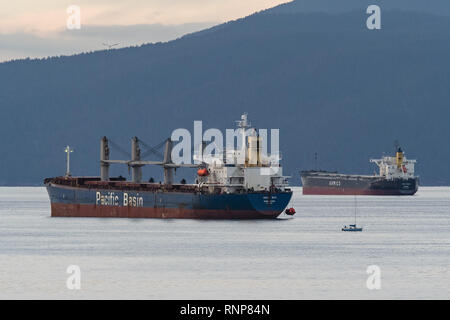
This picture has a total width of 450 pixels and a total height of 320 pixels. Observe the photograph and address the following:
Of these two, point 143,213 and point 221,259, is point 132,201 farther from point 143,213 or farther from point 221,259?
point 221,259

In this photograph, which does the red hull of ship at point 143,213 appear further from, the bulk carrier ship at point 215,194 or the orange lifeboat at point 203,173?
the orange lifeboat at point 203,173

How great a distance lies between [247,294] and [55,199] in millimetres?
65134

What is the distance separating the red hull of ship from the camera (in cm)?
10176

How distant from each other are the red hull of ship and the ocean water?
748mm

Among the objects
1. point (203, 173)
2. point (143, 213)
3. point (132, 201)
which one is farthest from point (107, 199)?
point (203, 173)

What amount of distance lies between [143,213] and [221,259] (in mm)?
38762

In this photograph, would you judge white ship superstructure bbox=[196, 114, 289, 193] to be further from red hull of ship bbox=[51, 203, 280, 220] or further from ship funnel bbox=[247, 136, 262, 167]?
red hull of ship bbox=[51, 203, 280, 220]

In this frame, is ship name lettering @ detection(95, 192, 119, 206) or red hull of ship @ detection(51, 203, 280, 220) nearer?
red hull of ship @ detection(51, 203, 280, 220)

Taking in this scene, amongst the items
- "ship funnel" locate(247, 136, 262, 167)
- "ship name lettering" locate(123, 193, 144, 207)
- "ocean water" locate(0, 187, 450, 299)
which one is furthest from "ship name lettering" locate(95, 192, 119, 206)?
"ship funnel" locate(247, 136, 262, 167)

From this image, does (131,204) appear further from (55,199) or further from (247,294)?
(247,294)

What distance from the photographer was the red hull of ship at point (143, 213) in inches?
4006

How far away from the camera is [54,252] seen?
75500mm

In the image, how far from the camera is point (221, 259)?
231ft
